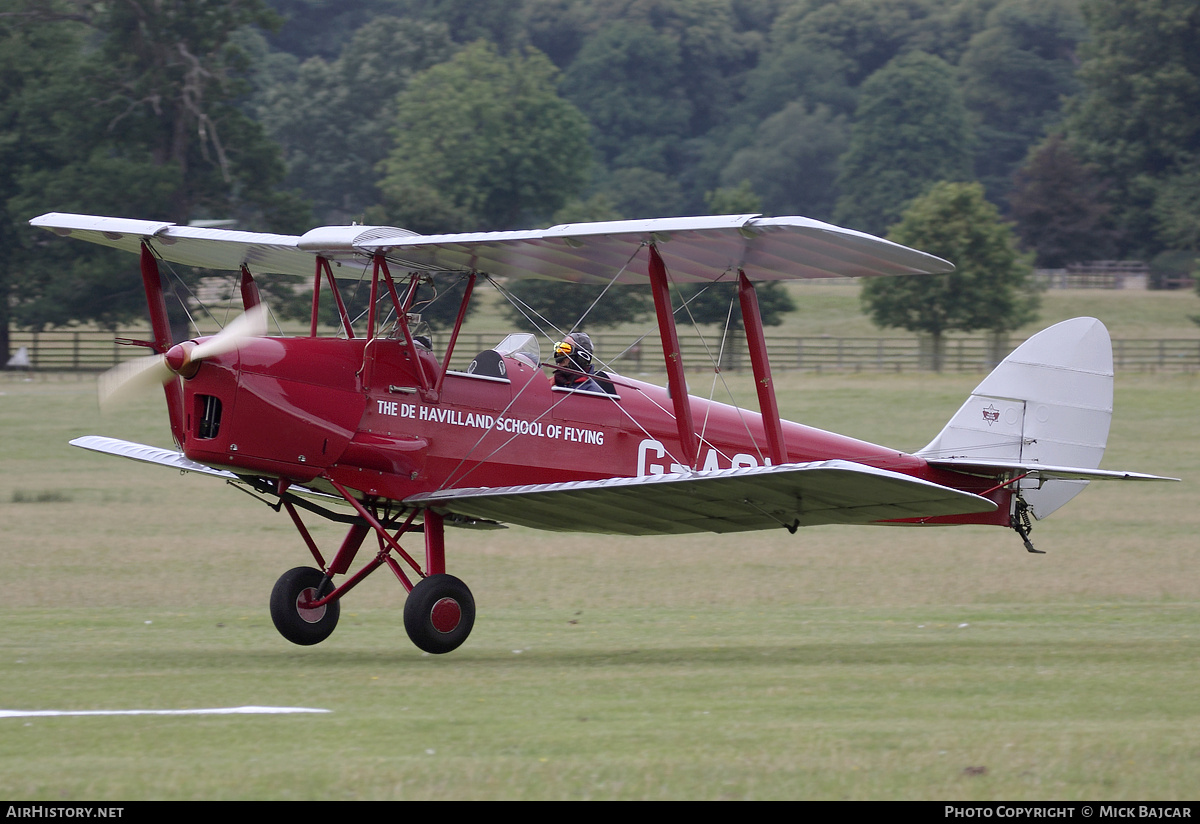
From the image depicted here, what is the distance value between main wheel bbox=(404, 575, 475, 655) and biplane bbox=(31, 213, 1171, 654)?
0.05ft

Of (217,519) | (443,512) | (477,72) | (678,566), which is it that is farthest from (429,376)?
(477,72)

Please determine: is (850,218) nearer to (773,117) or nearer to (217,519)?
(773,117)

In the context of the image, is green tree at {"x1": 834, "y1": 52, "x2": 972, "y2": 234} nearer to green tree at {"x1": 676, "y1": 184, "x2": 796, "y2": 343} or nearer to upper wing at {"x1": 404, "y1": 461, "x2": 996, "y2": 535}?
green tree at {"x1": 676, "y1": 184, "x2": 796, "y2": 343}

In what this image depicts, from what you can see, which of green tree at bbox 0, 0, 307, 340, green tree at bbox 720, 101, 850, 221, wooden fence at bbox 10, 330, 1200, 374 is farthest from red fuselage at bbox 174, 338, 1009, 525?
green tree at bbox 720, 101, 850, 221

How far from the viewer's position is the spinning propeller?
997 centimetres

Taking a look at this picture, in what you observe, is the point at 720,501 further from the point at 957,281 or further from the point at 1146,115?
the point at 1146,115

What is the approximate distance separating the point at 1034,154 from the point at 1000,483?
71.5 metres

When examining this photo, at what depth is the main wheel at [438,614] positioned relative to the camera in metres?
10.4

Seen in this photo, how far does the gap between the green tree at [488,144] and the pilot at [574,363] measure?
4829cm

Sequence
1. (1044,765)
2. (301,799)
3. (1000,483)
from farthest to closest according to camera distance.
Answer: (1000,483) < (1044,765) < (301,799)

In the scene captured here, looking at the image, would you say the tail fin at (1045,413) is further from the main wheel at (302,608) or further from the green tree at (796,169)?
the green tree at (796,169)

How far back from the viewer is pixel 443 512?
11.0 metres

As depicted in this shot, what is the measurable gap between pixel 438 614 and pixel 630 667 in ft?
4.64

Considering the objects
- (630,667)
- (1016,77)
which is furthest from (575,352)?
(1016,77)
